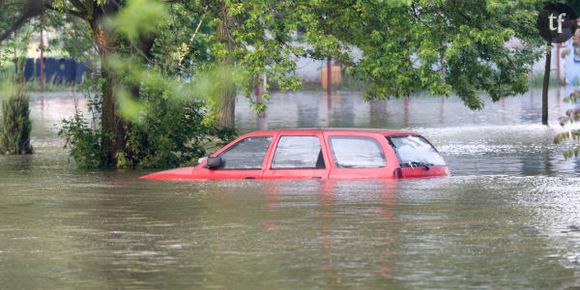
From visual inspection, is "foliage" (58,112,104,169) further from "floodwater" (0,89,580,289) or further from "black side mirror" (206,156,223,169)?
"black side mirror" (206,156,223,169)

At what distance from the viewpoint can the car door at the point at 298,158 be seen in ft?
63.2

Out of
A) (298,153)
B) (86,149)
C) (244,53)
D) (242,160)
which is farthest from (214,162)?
(86,149)

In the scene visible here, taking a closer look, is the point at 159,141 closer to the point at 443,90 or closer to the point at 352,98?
the point at 443,90

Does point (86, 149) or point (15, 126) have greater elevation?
point (15, 126)

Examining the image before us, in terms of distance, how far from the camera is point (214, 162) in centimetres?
2009

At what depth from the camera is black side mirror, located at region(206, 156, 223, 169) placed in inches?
792

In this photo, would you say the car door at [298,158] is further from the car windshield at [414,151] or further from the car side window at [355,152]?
the car windshield at [414,151]

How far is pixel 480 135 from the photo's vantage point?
1436 inches

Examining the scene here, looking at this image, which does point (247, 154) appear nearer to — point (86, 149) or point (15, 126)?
point (86, 149)

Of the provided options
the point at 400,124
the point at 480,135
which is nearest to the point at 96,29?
the point at 480,135

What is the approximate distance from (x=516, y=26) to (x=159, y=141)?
6.73 m

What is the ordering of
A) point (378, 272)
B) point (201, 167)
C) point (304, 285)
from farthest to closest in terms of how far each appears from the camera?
point (201, 167), point (378, 272), point (304, 285)

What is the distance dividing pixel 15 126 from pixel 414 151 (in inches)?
568

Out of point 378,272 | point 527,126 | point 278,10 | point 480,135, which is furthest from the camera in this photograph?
point 527,126
